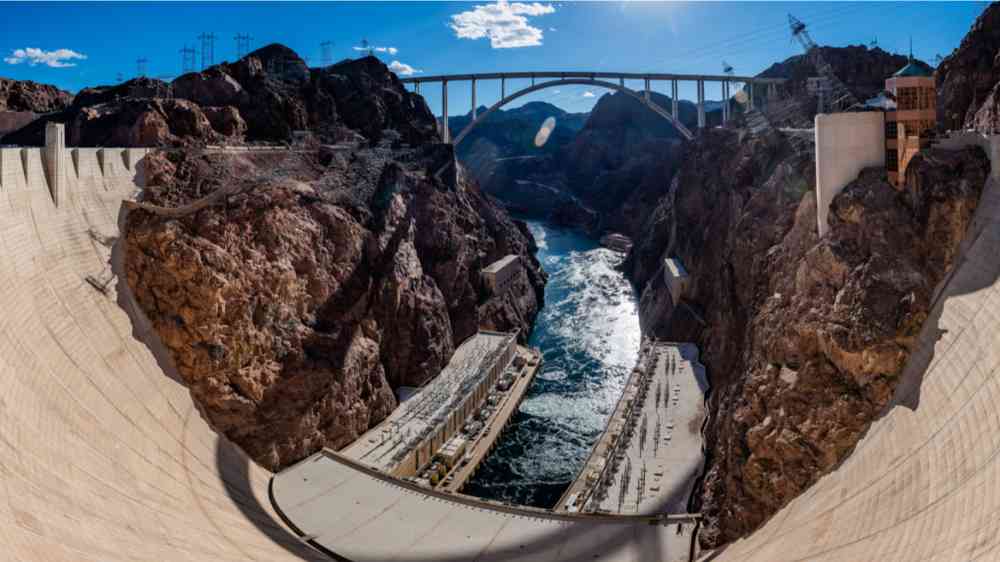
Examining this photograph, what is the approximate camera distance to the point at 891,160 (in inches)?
1284

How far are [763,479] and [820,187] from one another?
13760 millimetres

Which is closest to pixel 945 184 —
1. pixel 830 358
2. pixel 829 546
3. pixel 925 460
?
pixel 830 358

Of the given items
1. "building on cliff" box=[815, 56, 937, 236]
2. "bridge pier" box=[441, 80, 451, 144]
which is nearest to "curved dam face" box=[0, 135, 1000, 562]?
"building on cliff" box=[815, 56, 937, 236]

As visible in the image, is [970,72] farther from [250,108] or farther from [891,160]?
[250,108]

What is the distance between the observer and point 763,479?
96.7 ft

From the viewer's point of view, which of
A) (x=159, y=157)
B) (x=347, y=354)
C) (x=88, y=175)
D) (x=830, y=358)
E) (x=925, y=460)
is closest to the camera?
(x=925, y=460)

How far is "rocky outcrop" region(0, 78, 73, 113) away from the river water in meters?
47.6

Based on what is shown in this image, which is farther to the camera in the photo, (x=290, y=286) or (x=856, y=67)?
(x=856, y=67)

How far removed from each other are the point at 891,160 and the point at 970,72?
31966mm

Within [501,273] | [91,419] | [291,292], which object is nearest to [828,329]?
[291,292]

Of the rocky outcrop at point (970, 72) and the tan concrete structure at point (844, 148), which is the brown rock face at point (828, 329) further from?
the rocky outcrop at point (970, 72)

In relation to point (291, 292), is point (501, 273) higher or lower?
lower

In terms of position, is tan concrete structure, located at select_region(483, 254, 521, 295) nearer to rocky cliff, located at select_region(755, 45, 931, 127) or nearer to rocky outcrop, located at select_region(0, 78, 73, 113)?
rocky cliff, located at select_region(755, 45, 931, 127)

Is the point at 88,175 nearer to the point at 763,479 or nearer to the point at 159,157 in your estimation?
the point at 159,157
